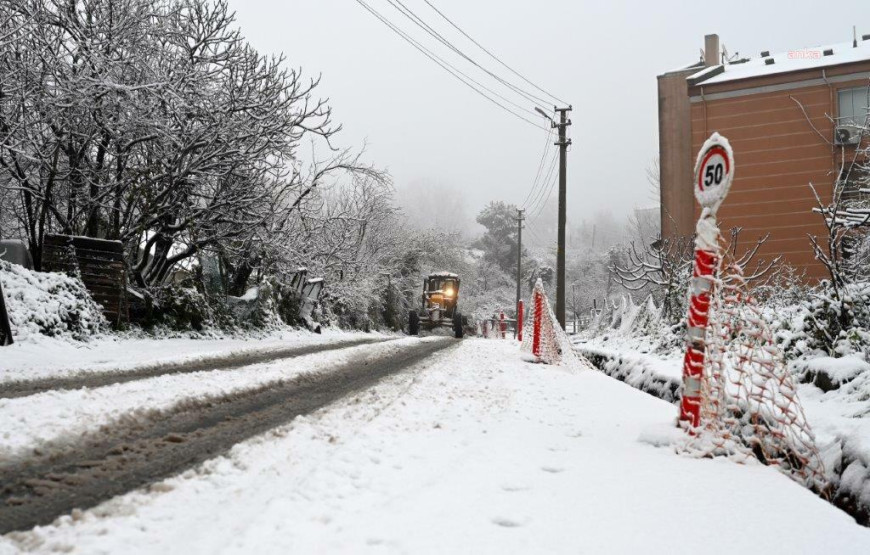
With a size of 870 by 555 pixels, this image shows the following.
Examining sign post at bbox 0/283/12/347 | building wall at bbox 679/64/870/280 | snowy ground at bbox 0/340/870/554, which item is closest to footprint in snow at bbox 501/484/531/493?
snowy ground at bbox 0/340/870/554

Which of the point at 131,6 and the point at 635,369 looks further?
the point at 131,6

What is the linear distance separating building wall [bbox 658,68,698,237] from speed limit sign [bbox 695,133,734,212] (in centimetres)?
1907

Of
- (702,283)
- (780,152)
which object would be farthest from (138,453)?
(780,152)

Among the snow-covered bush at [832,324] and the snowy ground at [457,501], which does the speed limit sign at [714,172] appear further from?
the snow-covered bush at [832,324]

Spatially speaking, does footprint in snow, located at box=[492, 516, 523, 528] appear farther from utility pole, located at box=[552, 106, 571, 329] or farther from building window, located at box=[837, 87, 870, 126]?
building window, located at box=[837, 87, 870, 126]

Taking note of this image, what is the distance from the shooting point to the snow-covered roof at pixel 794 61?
18141 mm

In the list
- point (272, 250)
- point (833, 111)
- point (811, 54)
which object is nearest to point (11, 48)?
point (272, 250)

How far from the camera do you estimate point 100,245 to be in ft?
30.9

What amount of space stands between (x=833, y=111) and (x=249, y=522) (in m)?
22.0

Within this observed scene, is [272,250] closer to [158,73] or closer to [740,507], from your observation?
[158,73]

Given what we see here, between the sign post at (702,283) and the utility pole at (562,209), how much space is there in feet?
41.7

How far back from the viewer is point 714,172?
3.28 m

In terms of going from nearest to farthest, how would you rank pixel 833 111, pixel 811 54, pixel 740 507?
pixel 740 507 → pixel 833 111 → pixel 811 54

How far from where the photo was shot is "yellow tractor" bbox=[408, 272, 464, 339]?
23469mm
